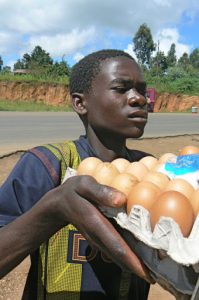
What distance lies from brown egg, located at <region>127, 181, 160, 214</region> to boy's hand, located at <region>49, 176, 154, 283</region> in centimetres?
3

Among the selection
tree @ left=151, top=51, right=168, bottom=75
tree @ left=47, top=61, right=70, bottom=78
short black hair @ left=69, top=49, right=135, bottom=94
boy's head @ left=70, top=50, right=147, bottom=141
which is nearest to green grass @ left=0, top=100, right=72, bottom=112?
tree @ left=47, top=61, right=70, bottom=78

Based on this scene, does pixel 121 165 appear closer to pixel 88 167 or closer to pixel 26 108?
pixel 88 167

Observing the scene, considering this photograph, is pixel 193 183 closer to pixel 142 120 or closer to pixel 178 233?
pixel 178 233

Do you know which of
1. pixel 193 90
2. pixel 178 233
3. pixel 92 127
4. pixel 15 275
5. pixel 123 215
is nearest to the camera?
pixel 178 233

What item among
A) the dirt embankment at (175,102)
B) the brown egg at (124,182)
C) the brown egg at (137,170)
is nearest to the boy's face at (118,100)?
the brown egg at (137,170)

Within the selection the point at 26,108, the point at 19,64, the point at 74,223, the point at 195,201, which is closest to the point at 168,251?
the point at 195,201

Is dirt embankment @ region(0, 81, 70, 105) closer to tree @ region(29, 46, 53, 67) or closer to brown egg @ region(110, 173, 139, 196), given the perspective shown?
tree @ region(29, 46, 53, 67)

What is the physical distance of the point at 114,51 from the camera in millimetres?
2141

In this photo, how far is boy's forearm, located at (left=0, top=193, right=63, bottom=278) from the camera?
5.27 ft

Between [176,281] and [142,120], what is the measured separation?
97cm

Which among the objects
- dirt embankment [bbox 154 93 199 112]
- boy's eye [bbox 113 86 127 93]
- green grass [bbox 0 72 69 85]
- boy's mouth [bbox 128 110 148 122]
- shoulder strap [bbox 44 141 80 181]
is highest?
boy's eye [bbox 113 86 127 93]

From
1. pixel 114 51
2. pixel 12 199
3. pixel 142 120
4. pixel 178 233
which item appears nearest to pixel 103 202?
pixel 178 233

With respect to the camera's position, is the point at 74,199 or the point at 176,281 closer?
the point at 176,281

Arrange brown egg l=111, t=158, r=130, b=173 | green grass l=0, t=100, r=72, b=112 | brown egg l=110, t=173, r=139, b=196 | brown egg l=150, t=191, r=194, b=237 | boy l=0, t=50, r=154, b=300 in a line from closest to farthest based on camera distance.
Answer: brown egg l=150, t=191, r=194, b=237
brown egg l=110, t=173, r=139, b=196
boy l=0, t=50, r=154, b=300
brown egg l=111, t=158, r=130, b=173
green grass l=0, t=100, r=72, b=112
